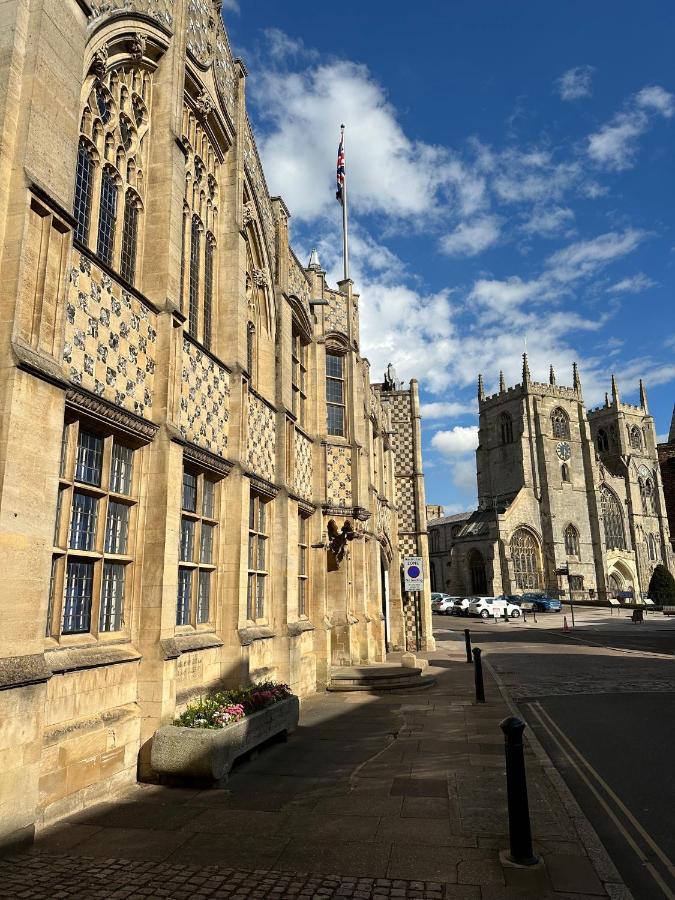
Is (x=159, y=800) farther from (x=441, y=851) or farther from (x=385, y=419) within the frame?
(x=385, y=419)

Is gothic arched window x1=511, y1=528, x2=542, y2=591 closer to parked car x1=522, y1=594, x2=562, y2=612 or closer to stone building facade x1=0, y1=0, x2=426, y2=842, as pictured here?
parked car x1=522, y1=594, x2=562, y2=612

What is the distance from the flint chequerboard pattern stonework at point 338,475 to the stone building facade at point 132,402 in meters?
1.99

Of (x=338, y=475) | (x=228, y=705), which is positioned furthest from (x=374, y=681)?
(x=228, y=705)

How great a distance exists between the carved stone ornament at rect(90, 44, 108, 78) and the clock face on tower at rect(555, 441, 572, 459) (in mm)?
74569

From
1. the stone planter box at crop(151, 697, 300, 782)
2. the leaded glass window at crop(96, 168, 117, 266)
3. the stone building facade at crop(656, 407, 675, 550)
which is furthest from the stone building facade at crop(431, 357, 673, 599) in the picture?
the leaded glass window at crop(96, 168, 117, 266)

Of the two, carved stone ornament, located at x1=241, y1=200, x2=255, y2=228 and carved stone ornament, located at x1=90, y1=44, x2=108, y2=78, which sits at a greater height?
carved stone ornament, located at x1=241, y1=200, x2=255, y2=228

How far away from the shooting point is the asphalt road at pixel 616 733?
5199 millimetres

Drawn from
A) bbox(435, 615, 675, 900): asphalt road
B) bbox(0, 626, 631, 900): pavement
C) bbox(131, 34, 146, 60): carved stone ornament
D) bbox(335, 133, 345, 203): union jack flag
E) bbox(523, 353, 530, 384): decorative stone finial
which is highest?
bbox(523, 353, 530, 384): decorative stone finial

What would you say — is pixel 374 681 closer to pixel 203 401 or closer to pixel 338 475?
pixel 338 475

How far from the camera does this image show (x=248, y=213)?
39.3 feet

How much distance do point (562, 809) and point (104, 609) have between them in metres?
5.16

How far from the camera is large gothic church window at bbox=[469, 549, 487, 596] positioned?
68.8 metres

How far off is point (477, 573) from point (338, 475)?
57.3m

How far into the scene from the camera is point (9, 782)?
4680 mm
